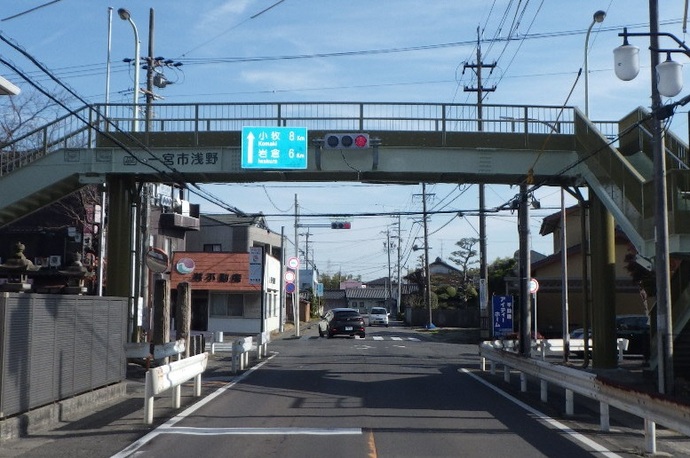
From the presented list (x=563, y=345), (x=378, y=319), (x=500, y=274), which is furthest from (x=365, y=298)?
(x=563, y=345)

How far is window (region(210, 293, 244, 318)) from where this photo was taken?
48875mm

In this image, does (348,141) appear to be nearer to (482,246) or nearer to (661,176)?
(661,176)

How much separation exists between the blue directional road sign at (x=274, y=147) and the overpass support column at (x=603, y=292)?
28.2 ft

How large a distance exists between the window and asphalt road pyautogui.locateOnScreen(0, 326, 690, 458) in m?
29.0

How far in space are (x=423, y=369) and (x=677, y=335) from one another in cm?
760

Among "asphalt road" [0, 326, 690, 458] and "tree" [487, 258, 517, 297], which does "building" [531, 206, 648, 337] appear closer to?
"tree" [487, 258, 517, 297]

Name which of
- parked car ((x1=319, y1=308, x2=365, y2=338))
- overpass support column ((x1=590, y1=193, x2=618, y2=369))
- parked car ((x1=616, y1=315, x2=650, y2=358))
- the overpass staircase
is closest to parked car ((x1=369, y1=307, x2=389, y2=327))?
parked car ((x1=319, y1=308, x2=365, y2=338))

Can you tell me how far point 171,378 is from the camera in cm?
1320

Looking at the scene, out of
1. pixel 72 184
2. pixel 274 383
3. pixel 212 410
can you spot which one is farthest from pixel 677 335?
pixel 72 184

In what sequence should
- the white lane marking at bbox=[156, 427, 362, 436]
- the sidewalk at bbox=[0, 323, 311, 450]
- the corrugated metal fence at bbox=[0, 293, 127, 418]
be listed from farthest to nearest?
the white lane marking at bbox=[156, 427, 362, 436] → the corrugated metal fence at bbox=[0, 293, 127, 418] → the sidewalk at bbox=[0, 323, 311, 450]

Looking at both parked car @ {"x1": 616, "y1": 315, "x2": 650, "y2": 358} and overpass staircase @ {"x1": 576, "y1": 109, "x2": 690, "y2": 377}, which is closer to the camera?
overpass staircase @ {"x1": 576, "y1": 109, "x2": 690, "y2": 377}

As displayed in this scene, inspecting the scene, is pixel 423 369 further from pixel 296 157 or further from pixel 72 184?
pixel 72 184

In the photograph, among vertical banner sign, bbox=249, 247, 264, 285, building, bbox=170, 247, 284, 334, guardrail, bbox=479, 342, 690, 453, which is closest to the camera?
guardrail, bbox=479, 342, 690, 453

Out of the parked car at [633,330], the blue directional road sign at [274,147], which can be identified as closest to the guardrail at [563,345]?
the parked car at [633,330]
